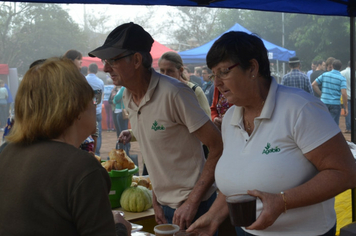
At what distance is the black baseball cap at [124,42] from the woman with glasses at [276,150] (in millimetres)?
583

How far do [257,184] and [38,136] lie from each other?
0.88 metres

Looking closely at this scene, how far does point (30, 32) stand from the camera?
1872cm

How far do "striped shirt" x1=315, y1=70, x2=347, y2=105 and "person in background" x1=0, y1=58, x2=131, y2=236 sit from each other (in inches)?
371

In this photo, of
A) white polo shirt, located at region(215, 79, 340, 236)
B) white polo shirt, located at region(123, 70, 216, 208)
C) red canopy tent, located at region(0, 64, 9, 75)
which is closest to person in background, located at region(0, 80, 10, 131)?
red canopy tent, located at region(0, 64, 9, 75)

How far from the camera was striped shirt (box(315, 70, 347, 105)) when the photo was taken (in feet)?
31.9

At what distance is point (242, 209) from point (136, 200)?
4.85 ft

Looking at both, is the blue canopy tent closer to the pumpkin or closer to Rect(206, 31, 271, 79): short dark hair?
the pumpkin

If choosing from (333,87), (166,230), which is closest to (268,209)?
(166,230)

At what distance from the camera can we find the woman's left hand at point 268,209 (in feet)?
4.81

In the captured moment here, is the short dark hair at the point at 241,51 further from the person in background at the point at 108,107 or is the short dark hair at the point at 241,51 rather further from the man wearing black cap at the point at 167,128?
the person in background at the point at 108,107

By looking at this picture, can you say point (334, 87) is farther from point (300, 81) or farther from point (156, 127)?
point (156, 127)

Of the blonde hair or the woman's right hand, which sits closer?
the blonde hair

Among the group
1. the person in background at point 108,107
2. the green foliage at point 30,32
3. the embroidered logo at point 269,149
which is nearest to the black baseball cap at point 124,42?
the embroidered logo at point 269,149

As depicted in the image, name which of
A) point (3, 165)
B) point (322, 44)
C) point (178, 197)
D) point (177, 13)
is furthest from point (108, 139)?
point (177, 13)
